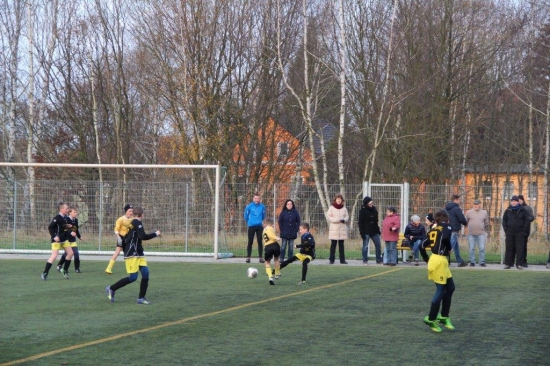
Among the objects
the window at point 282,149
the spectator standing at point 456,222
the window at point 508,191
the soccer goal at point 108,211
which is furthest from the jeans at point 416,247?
the window at point 282,149

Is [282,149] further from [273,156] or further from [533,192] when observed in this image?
[533,192]

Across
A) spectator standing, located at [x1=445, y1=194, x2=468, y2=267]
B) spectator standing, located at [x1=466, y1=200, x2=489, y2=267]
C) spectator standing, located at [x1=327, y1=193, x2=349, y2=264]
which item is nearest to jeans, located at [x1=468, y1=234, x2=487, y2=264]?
spectator standing, located at [x1=466, y1=200, x2=489, y2=267]

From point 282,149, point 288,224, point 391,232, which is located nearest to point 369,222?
point 391,232

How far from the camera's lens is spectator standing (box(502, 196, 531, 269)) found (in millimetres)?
22625

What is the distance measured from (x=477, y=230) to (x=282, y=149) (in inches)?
656

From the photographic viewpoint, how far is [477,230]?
23.6 m

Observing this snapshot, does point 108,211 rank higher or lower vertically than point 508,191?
lower

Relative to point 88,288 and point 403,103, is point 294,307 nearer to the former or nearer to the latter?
point 88,288

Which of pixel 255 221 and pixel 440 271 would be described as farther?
pixel 255 221

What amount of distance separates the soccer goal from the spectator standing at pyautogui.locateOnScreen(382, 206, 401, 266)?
5.05 m

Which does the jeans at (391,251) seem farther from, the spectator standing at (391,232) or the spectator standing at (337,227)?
the spectator standing at (337,227)

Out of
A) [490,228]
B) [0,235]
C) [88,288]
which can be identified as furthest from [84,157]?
[88,288]

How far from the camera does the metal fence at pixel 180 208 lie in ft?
86.0

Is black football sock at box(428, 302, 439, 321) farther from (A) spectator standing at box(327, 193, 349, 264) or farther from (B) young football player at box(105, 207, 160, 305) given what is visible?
(A) spectator standing at box(327, 193, 349, 264)
